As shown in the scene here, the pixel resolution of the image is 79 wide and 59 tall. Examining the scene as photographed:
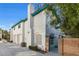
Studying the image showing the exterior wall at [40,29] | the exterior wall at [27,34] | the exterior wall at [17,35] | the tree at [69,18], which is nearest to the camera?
the tree at [69,18]

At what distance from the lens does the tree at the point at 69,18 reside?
762 centimetres

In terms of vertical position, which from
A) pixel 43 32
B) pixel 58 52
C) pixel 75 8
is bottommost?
pixel 58 52

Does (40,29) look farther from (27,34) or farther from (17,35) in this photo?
(17,35)

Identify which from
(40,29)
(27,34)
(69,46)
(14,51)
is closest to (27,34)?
(27,34)

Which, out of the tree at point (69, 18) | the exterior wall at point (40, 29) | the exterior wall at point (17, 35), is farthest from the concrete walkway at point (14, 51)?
the tree at point (69, 18)

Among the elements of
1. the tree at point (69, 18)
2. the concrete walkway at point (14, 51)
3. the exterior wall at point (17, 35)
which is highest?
the tree at point (69, 18)

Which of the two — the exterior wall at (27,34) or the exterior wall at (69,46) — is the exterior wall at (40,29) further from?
the exterior wall at (69,46)

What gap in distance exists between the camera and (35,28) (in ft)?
25.9

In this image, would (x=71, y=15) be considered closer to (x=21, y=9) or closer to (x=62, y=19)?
(x=62, y=19)

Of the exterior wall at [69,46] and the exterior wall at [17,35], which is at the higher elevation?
the exterior wall at [17,35]

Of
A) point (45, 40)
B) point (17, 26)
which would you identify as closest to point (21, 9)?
point (17, 26)

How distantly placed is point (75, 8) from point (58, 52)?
1346mm

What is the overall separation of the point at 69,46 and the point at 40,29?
0.97m

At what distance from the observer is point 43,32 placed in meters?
7.90
